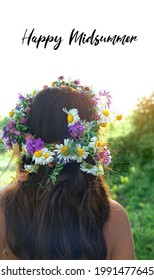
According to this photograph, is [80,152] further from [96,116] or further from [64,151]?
[96,116]

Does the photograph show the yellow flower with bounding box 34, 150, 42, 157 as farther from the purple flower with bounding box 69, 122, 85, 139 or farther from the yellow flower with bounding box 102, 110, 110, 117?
the yellow flower with bounding box 102, 110, 110, 117

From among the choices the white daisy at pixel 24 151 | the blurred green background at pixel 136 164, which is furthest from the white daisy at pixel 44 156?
the blurred green background at pixel 136 164

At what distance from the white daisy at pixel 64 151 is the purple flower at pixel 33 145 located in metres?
0.07

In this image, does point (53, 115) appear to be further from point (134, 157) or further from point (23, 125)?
point (134, 157)

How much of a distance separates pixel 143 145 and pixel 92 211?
15.7 feet

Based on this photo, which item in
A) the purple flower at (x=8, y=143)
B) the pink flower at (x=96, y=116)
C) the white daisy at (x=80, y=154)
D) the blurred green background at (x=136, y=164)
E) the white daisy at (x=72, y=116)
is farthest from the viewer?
the blurred green background at (x=136, y=164)

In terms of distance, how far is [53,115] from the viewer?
2.71 m

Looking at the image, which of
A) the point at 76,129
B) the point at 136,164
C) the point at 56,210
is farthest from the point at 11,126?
the point at 136,164

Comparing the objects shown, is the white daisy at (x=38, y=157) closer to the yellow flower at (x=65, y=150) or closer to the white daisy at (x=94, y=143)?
the yellow flower at (x=65, y=150)

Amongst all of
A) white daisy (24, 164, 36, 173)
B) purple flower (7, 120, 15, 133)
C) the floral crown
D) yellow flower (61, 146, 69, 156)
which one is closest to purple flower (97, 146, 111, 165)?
the floral crown

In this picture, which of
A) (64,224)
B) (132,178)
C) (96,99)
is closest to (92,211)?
(64,224)

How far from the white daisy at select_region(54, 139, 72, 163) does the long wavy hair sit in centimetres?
3

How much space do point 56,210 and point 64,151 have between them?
0.92 feet

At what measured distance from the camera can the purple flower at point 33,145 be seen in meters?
2.75
